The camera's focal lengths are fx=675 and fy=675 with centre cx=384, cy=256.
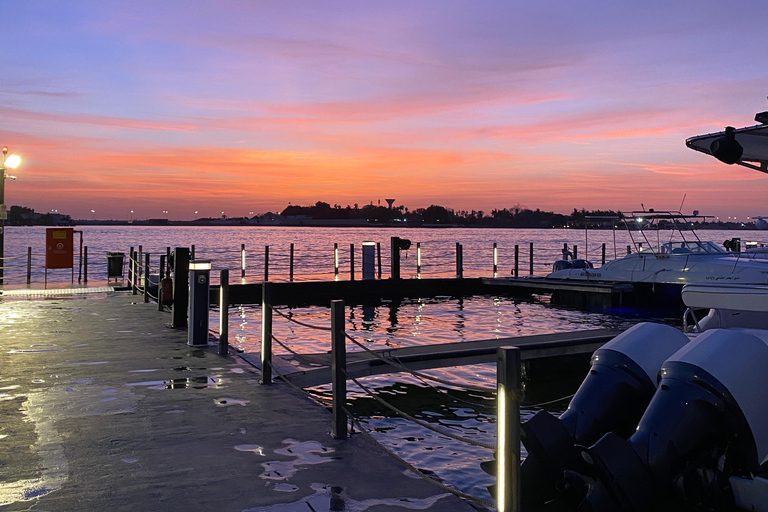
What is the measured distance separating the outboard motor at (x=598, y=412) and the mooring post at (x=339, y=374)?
4.82 feet

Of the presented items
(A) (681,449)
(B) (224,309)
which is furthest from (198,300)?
(A) (681,449)

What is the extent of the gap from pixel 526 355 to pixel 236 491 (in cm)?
688

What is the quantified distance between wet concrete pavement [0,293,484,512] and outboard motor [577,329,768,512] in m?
1.50

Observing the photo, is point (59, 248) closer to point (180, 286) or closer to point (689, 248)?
point (180, 286)

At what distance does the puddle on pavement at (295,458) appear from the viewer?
4.60m

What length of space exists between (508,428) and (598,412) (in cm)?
269

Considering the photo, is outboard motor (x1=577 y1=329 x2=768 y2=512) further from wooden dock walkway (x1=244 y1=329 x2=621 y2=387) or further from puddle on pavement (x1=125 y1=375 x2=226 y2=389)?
puddle on pavement (x1=125 y1=375 x2=226 y2=389)

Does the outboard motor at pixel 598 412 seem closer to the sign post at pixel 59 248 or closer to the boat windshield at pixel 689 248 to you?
the boat windshield at pixel 689 248

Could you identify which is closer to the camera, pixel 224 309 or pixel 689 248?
pixel 224 309

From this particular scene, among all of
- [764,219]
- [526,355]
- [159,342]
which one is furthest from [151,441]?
[764,219]

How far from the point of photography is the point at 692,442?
5238 millimetres

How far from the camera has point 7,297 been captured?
17.4 meters

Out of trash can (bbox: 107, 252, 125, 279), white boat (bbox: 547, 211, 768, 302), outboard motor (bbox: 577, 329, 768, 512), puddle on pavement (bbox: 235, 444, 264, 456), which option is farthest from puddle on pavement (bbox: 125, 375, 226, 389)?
trash can (bbox: 107, 252, 125, 279)

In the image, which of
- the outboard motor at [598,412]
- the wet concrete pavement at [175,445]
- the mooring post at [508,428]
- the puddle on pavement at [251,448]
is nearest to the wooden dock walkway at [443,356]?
the wet concrete pavement at [175,445]
